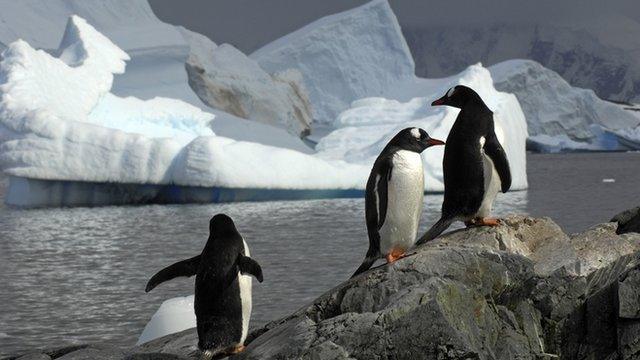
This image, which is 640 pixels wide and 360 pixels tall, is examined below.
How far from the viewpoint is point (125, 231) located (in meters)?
18.2

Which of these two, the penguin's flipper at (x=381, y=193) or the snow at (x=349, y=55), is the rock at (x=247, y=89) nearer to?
the snow at (x=349, y=55)

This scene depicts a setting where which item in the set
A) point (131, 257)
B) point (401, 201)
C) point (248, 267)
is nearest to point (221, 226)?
point (248, 267)

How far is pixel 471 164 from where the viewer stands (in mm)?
6035

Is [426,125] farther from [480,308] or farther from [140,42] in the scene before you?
[480,308]

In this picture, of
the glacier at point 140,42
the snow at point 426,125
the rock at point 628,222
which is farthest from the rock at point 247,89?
the rock at point 628,222

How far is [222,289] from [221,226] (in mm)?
328

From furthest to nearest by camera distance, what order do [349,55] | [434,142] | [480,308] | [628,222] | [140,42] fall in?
[349,55], [140,42], [628,222], [434,142], [480,308]

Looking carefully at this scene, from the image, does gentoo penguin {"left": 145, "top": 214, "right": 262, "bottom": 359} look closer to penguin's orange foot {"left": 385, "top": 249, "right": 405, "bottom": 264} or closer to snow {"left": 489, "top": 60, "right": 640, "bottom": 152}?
penguin's orange foot {"left": 385, "top": 249, "right": 405, "bottom": 264}

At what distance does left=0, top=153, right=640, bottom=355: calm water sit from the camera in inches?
395

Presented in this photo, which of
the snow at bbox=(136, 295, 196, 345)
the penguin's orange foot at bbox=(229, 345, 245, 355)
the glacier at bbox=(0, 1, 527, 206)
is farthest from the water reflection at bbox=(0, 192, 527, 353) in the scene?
the penguin's orange foot at bbox=(229, 345, 245, 355)

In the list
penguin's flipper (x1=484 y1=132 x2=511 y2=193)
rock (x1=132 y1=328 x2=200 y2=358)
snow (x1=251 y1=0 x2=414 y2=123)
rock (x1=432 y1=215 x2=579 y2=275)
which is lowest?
rock (x1=132 y1=328 x2=200 y2=358)

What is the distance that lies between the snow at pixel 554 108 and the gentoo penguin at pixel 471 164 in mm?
51702

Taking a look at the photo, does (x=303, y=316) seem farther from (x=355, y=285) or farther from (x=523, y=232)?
(x=523, y=232)

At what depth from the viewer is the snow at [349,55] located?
3794cm
